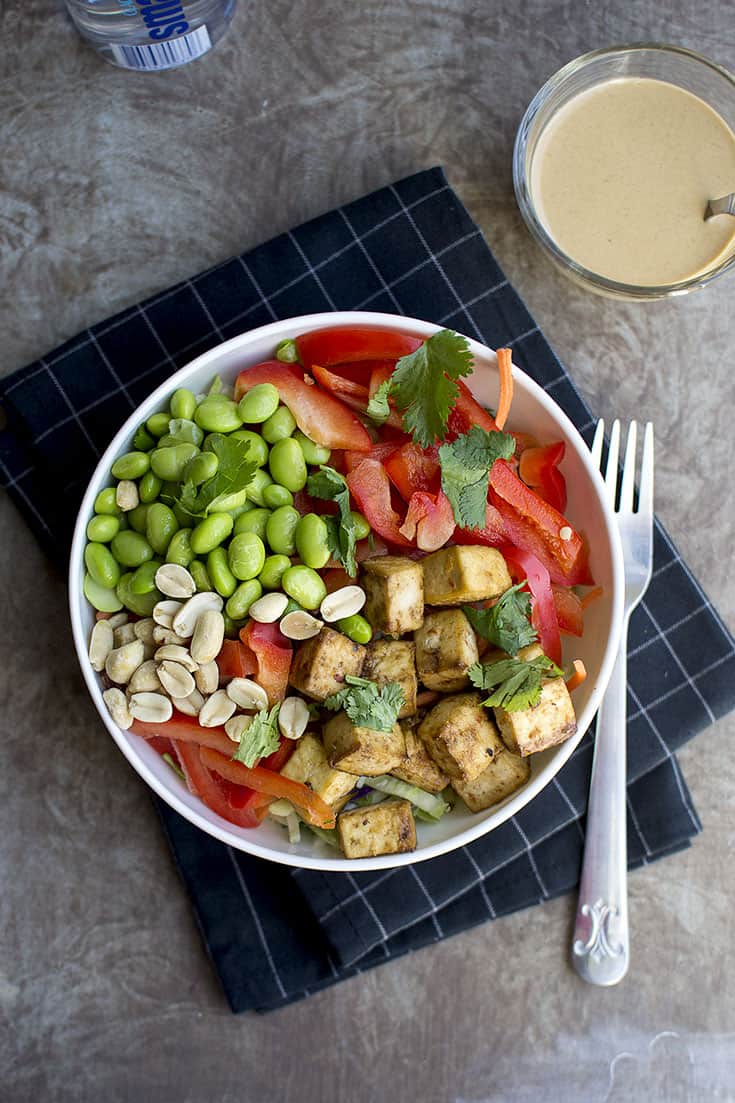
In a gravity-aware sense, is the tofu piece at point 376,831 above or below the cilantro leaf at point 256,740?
below

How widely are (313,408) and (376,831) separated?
104 centimetres

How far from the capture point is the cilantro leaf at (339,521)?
2.32 m

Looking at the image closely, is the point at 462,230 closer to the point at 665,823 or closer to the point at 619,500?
the point at 619,500

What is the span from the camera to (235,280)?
2.85m

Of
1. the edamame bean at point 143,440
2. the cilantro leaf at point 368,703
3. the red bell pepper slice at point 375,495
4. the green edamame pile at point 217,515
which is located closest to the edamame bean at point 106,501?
the green edamame pile at point 217,515

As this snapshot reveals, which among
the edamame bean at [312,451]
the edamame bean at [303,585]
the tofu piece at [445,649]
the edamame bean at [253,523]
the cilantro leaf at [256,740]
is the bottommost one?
the tofu piece at [445,649]

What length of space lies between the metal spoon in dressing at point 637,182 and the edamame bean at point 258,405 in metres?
1.06

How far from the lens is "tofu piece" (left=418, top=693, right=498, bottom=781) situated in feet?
7.67

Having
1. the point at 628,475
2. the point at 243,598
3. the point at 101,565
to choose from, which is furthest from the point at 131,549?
the point at 628,475

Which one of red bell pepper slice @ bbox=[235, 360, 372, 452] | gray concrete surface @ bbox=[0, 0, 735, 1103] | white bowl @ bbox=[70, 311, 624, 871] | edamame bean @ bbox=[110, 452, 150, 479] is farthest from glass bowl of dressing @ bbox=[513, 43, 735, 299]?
edamame bean @ bbox=[110, 452, 150, 479]

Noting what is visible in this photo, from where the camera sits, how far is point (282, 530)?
234 cm

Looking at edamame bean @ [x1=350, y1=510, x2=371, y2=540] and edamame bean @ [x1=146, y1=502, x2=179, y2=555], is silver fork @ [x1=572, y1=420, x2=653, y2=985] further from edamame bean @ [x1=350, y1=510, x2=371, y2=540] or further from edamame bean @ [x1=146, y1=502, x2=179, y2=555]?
edamame bean @ [x1=146, y1=502, x2=179, y2=555]

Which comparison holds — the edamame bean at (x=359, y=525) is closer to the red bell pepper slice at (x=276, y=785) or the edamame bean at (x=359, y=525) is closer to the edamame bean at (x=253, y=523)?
the edamame bean at (x=253, y=523)

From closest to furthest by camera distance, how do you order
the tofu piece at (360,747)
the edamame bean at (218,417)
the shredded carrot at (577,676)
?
the tofu piece at (360,747)
the edamame bean at (218,417)
the shredded carrot at (577,676)
